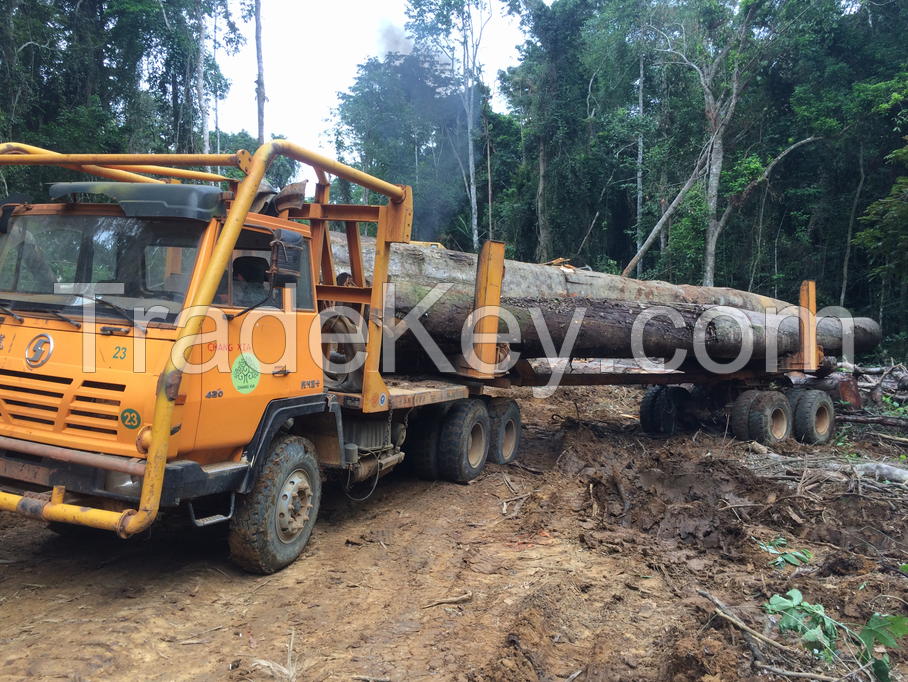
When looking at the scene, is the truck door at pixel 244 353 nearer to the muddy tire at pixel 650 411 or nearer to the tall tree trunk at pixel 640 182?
the muddy tire at pixel 650 411

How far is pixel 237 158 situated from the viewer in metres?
3.96

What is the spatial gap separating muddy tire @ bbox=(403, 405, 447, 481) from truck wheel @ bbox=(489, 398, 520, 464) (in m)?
1.00

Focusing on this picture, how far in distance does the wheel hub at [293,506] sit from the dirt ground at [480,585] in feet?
0.97

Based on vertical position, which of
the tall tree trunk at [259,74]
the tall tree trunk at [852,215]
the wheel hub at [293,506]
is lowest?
the wheel hub at [293,506]

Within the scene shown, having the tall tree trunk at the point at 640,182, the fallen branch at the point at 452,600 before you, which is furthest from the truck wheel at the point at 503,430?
the tall tree trunk at the point at 640,182

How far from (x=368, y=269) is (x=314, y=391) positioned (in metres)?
2.67

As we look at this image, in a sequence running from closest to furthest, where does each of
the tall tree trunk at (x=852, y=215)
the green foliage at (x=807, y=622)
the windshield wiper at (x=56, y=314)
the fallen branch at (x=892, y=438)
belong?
the green foliage at (x=807, y=622), the windshield wiper at (x=56, y=314), the fallen branch at (x=892, y=438), the tall tree trunk at (x=852, y=215)

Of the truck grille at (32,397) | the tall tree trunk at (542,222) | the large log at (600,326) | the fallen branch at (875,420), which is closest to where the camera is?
the truck grille at (32,397)

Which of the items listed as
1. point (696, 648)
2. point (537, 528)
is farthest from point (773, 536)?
point (696, 648)

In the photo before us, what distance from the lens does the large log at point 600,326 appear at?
21.9 feet

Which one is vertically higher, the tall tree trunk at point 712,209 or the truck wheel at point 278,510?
the tall tree trunk at point 712,209

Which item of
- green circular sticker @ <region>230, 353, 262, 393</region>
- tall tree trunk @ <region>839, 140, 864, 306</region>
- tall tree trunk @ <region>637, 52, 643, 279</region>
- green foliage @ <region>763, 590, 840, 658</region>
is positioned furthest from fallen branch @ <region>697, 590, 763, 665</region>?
tall tree trunk @ <region>637, 52, 643, 279</region>

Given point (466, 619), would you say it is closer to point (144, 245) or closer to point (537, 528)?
point (537, 528)

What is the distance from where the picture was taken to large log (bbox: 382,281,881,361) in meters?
6.67
